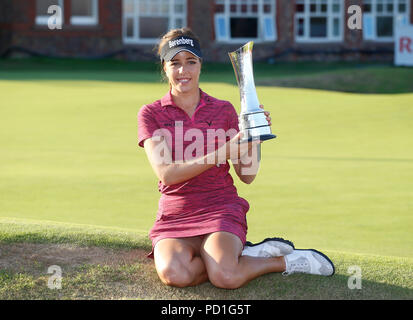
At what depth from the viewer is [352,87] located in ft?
66.3

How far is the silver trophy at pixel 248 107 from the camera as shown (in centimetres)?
448

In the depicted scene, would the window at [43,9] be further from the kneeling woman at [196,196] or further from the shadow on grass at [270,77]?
the kneeling woman at [196,196]

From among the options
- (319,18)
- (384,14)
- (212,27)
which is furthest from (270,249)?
(384,14)

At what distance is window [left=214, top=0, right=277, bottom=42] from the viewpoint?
30973 mm

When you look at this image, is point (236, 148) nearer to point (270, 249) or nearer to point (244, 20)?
point (270, 249)

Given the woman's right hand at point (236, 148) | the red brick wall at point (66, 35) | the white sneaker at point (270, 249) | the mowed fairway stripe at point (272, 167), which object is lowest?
the mowed fairway stripe at point (272, 167)

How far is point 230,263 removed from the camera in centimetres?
465

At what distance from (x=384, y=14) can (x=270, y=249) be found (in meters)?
28.2

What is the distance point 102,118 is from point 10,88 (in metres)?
4.65

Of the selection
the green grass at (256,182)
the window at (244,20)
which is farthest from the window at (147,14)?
the green grass at (256,182)

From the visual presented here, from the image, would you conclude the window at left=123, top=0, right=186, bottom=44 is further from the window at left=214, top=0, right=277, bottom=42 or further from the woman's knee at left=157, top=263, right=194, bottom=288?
the woman's knee at left=157, top=263, right=194, bottom=288

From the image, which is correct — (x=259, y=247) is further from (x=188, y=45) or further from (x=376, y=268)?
(x=188, y=45)

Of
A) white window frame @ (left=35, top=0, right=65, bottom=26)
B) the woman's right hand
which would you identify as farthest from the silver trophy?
white window frame @ (left=35, top=0, right=65, bottom=26)
